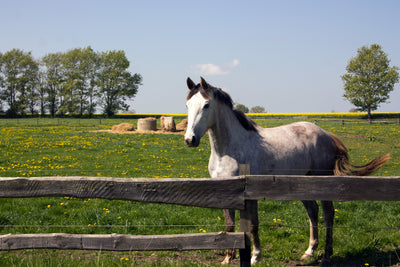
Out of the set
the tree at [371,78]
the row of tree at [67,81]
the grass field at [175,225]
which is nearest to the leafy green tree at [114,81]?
the row of tree at [67,81]

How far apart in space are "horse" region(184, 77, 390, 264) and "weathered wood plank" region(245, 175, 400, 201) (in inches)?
56.6

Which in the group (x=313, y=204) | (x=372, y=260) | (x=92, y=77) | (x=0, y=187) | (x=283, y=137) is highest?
(x=92, y=77)

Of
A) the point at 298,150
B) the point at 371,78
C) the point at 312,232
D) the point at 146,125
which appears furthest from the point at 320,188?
the point at 371,78

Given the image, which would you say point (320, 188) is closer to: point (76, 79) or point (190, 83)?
point (190, 83)

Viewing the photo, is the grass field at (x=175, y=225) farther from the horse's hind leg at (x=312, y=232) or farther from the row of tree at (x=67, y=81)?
the row of tree at (x=67, y=81)

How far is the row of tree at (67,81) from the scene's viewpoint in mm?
69438

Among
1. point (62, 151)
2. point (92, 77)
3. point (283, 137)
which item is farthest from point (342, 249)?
point (92, 77)

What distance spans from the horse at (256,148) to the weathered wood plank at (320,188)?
1436 millimetres

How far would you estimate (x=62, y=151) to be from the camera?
1744 centimetres

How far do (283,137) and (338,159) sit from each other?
3.60 ft

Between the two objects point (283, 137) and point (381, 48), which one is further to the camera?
point (381, 48)

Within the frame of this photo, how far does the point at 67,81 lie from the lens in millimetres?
70688

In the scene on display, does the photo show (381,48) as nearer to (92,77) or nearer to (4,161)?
(92,77)

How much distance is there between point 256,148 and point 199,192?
223 cm
